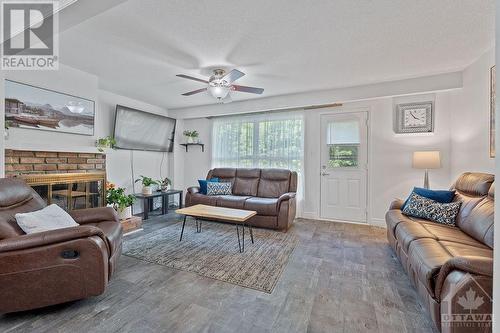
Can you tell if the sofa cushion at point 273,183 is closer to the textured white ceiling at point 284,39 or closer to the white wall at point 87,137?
the textured white ceiling at point 284,39

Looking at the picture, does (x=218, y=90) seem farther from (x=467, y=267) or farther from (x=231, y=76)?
(x=467, y=267)

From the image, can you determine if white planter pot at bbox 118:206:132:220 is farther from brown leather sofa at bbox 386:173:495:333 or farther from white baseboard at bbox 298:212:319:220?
brown leather sofa at bbox 386:173:495:333

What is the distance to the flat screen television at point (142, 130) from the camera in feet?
13.6

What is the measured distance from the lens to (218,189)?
443cm

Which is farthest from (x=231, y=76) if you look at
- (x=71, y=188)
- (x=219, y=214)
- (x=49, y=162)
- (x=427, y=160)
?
(x=427, y=160)

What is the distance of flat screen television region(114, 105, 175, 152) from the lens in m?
4.13

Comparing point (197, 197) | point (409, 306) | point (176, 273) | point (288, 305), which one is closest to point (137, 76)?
point (197, 197)

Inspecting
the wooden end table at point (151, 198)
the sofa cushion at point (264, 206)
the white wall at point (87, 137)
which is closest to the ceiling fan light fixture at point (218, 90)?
the sofa cushion at point (264, 206)

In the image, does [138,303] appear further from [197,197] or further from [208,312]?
[197,197]

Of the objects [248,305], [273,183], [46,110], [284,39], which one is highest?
[284,39]

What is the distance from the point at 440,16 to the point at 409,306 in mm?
2425

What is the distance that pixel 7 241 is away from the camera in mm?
1505

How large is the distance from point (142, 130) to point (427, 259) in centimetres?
481

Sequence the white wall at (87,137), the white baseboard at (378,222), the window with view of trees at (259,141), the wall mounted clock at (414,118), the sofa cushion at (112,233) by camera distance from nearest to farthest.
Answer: the sofa cushion at (112,233) < the white wall at (87,137) < the wall mounted clock at (414,118) < the white baseboard at (378,222) < the window with view of trees at (259,141)
